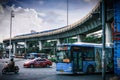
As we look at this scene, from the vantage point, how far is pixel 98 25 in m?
28.6

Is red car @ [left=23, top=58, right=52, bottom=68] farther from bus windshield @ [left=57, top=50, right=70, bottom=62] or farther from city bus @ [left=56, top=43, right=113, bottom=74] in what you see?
bus windshield @ [left=57, top=50, right=70, bottom=62]

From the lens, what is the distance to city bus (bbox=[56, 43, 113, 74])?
19422mm

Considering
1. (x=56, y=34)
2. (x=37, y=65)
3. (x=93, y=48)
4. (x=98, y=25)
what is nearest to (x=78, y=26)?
(x=98, y=25)

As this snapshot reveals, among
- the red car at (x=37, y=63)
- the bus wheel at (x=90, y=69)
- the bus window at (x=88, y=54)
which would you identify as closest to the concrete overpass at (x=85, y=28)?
the red car at (x=37, y=63)

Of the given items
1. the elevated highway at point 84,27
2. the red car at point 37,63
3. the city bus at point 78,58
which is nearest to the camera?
the city bus at point 78,58

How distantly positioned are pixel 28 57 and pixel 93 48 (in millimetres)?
23048

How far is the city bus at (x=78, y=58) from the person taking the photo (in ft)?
63.7

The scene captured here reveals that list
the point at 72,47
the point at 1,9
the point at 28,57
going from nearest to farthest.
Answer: the point at 1,9, the point at 72,47, the point at 28,57

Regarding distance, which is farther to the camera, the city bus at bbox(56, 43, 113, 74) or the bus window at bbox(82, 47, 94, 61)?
the bus window at bbox(82, 47, 94, 61)

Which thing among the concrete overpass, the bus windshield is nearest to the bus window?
the bus windshield

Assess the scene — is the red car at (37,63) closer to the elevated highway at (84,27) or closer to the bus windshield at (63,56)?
the elevated highway at (84,27)

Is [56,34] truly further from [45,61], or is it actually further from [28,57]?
[45,61]

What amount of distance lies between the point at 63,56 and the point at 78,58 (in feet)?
3.33

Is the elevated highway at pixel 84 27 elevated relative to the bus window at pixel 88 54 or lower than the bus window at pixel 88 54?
elevated
